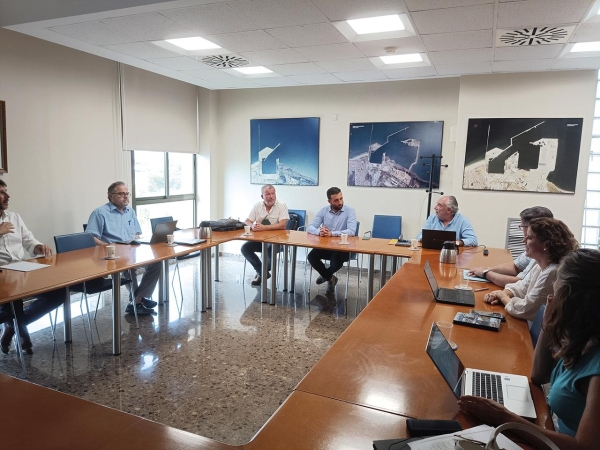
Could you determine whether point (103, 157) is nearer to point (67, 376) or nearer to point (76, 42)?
point (76, 42)

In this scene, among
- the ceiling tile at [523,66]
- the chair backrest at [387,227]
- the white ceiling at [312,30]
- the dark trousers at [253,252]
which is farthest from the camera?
the chair backrest at [387,227]

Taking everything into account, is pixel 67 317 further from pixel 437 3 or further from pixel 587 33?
pixel 587 33

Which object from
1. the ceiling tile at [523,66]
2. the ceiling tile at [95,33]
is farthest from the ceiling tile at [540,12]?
the ceiling tile at [95,33]

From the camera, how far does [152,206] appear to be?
6219 millimetres

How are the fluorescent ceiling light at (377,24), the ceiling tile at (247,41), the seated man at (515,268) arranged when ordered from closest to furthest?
the seated man at (515,268)
the fluorescent ceiling light at (377,24)
the ceiling tile at (247,41)

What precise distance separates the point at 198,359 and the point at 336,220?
100 inches

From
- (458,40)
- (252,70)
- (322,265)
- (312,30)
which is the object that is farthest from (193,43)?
(322,265)

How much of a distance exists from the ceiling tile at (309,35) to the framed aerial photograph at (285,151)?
241cm

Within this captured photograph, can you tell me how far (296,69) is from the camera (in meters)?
4.96

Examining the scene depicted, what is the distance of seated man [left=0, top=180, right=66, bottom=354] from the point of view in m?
3.22

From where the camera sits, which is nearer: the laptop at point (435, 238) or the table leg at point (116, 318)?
the table leg at point (116, 318)

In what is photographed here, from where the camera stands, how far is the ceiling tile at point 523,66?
439cm

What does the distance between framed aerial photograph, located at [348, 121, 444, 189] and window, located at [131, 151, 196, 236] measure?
8.82 ft

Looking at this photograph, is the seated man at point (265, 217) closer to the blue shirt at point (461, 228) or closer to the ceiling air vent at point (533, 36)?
the blue shirt at point (461, 228)
